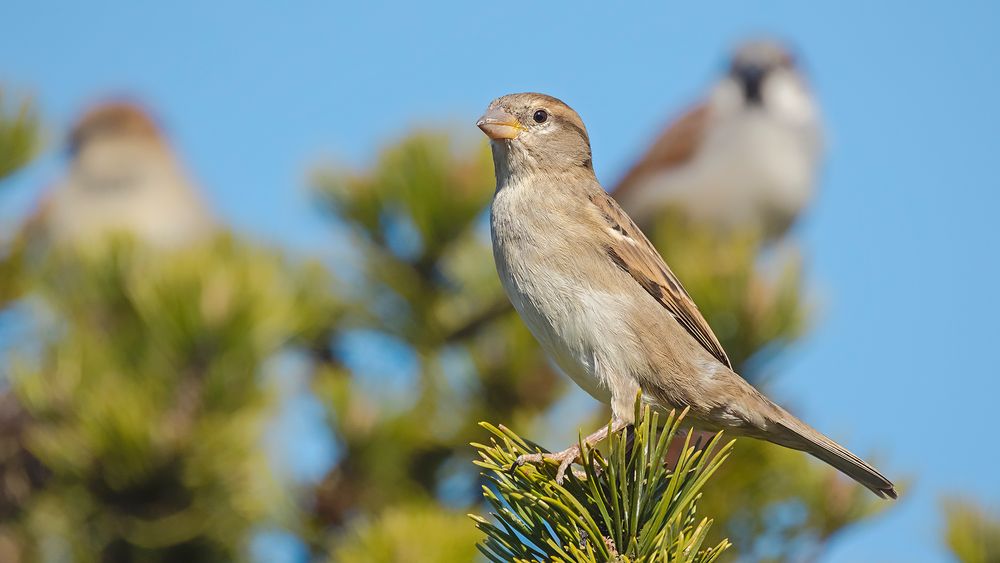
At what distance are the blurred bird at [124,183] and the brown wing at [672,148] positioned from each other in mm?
2728

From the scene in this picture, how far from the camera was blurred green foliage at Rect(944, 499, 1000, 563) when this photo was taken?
3.06 m

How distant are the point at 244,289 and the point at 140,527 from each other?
0.79 meters

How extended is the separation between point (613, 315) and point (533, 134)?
0.77m

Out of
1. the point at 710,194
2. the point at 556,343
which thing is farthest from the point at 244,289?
the point at 710,194

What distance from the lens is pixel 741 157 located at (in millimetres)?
6293

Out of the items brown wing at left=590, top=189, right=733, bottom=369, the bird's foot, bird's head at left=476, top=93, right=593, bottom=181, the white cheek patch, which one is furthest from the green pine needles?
the white cheek patch

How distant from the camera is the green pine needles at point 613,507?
230cm

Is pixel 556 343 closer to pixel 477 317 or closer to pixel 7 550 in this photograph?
pixel 477 317

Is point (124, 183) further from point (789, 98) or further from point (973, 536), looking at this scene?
point (973, 536)

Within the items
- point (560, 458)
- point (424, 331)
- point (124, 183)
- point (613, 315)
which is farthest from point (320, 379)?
point (124, 183)

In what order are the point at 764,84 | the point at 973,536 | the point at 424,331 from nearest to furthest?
1. the point at 973,536
2. the point at 424,331
3. the point at 764,84

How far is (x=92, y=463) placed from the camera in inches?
140

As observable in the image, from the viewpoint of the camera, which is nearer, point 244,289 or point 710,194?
point 244,289

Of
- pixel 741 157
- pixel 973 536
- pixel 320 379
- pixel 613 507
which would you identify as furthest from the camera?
pixel 741 157
